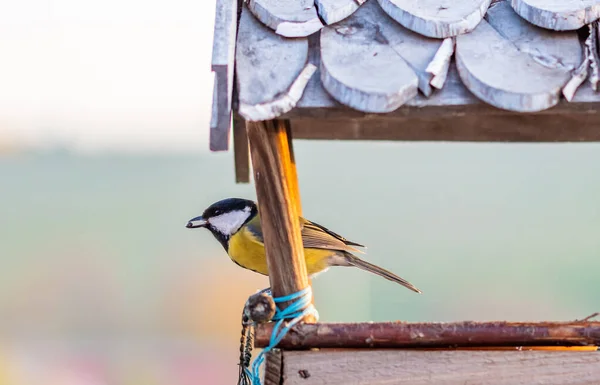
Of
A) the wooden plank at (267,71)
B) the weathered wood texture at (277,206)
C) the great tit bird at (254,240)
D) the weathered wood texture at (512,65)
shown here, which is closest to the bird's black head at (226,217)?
the great tit bird at (254,240)

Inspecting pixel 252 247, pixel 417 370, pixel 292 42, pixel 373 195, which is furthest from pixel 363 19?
pixel 373 195

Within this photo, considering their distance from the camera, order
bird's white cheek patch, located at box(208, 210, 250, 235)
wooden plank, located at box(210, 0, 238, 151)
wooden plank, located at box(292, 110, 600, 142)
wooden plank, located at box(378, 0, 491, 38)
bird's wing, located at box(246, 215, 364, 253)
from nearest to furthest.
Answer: wooden plank, located at box(210, 0, 238, 151) → wooden plank, located at box(378, 0, 491, 38) → wooden plank, located at box(292, 110, 600, 142) → bird's wing, located at box(246, 215, 364, 253) → bird's white cheek patch, located at box(208, 210, 250, 235)

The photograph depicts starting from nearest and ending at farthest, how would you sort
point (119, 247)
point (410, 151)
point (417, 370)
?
point (417, 370) → point (410, 151) → point (119, 247)

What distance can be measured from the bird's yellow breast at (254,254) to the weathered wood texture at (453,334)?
2.30 feet

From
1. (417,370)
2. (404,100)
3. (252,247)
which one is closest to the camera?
(404,100)

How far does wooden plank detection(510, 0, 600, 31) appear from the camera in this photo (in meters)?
1.29

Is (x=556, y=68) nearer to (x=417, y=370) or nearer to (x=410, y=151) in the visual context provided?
(x=417, y=370)

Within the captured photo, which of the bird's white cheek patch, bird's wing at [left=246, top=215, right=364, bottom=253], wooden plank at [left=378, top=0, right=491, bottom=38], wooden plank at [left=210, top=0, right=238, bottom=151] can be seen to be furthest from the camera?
the bird's white cheek patch

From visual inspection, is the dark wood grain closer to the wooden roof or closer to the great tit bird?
the wooden roof

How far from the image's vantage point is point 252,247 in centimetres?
209

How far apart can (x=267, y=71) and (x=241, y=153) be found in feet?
2.22

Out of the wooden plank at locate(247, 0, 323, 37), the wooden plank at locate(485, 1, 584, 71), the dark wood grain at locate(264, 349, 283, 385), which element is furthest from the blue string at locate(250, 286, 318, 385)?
the wooden plank at locate(485, 1, 584, 71)

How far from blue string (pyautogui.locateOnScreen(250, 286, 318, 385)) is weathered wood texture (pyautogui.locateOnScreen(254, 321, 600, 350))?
0.04 meters

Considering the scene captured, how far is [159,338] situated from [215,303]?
13.6 inches
